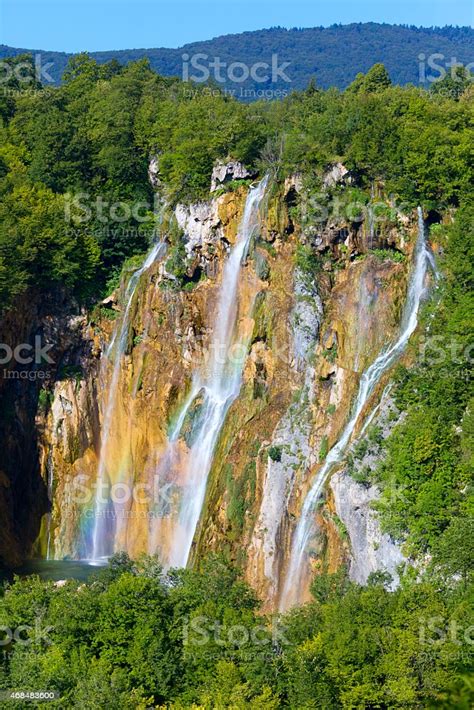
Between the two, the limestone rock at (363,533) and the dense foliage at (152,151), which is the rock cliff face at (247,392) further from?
the dense foliage at (152,151)

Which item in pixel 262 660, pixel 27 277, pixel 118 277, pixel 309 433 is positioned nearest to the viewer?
pixel 262 660

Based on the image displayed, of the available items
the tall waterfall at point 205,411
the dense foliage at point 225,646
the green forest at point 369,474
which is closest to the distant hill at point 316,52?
the green forest at point 369,474

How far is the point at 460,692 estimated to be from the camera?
2230 centimetres

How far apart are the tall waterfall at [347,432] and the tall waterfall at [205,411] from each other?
717 cm

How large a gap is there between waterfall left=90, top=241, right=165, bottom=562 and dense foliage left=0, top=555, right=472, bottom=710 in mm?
16526

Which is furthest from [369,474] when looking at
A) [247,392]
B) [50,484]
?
[50,484]

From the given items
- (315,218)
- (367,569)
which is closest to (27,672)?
(367,569)

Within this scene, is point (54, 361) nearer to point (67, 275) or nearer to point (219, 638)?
point (67, 275)

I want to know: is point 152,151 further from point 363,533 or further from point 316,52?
point 316,52

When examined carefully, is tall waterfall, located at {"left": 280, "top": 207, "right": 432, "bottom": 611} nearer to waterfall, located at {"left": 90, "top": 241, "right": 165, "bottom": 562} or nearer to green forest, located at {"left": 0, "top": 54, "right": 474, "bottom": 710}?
green forest, located at {"left": 0, "top": 54, "right": 474, "bottom": 710}

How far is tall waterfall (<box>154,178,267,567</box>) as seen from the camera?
56.0 m

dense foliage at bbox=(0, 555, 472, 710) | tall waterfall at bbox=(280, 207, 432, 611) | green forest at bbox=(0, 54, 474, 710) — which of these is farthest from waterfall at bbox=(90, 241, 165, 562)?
dense foliage at bbox=(0, 555, 472, 710)

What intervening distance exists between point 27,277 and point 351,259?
14531 mm

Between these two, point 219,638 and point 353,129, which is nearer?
point 219,638
